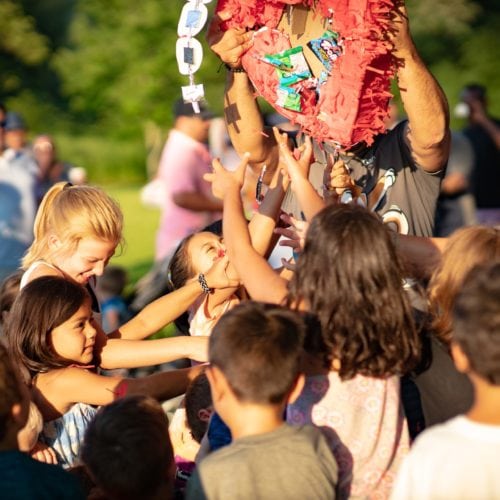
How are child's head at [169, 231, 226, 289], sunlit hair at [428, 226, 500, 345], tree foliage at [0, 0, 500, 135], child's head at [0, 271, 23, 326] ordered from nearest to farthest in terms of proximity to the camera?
sunlit hair at [428, 226, 500, 345]
child's head at [169, 231, 226, 289]
child's head at [0, 271, 23, 326]
tree foliage at [0, 0, 500, 135]

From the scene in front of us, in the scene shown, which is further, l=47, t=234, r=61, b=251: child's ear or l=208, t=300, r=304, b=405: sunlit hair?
l=47, t=234, r=61, b=251: child's ear

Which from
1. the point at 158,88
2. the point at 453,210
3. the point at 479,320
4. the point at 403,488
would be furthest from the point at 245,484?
the point at 158,88

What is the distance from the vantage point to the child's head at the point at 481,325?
2508 mm

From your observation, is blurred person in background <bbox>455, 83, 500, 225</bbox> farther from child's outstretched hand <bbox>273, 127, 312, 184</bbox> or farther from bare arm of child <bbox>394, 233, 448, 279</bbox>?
child's outstretched hand <bbox>273, 127, 312, 184</bbox>

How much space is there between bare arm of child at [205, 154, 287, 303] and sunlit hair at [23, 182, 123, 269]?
73cm

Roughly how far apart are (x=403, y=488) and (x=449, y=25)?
1248 inches

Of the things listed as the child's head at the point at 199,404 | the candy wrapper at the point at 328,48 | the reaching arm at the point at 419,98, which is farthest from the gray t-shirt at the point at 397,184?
the child's head at the point at 199,404

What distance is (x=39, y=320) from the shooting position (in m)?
3.46

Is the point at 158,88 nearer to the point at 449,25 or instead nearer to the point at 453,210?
the point at 449,25

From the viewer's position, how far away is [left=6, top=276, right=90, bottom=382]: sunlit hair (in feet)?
11.3

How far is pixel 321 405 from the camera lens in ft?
9.64

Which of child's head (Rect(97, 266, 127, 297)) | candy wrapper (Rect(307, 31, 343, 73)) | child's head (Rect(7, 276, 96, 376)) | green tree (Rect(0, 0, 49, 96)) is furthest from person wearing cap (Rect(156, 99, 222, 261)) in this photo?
green tree (Rect(0, 0, 49, 96))

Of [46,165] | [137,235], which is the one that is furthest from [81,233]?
[137,235]

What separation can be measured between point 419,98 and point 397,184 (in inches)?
16.4
